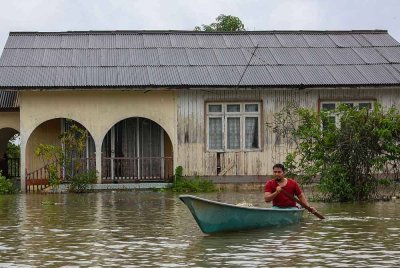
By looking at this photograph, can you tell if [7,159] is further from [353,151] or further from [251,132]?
[353,151]

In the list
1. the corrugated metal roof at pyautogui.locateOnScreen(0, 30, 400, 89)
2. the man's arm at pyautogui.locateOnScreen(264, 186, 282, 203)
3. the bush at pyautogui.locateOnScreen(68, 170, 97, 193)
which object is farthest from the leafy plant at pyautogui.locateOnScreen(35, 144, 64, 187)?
the man's arm at pyautogui.locateOnScreen(264, 186, 282, 203)

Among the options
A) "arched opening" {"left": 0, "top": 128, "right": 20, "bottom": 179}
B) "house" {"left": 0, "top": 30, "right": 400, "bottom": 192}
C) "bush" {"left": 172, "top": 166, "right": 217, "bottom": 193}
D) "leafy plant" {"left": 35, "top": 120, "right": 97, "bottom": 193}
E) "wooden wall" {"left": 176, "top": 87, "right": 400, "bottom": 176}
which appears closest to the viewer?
"leafy plant" {"left": 35, "top": 120, "right": 97, "bottom": 193}

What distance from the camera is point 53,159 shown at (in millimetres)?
29734

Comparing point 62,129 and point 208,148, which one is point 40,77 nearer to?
point 62,129

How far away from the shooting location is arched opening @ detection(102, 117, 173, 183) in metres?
30.1

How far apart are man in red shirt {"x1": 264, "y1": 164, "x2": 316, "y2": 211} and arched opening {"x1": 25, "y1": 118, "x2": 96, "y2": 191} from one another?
12707 mm

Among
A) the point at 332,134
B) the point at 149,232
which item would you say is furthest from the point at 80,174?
the point at 149,232

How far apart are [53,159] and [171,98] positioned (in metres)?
4.23

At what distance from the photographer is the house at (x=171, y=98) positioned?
29.4 m

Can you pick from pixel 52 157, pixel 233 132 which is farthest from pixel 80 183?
pixel 233 132

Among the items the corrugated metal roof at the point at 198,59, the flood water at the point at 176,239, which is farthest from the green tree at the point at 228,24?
the flood water at the point at 176,239

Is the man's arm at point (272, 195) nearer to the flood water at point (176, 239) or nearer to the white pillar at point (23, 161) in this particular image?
the flood water at point (176, 239)

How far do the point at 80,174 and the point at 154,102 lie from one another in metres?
3.42

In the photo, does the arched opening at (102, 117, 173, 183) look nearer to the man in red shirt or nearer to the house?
the house
